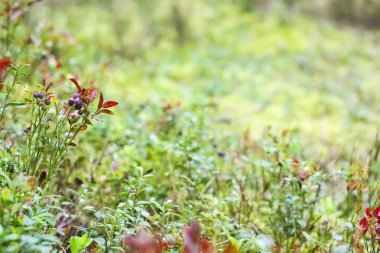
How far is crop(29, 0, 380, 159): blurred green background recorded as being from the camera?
13.8 ft

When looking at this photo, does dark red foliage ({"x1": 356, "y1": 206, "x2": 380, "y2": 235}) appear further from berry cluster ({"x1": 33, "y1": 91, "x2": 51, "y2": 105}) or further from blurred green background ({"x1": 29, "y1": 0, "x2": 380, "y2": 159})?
blurred green background ({"x1": 29, "y1": 0, "x2": 380, "y2": 159})

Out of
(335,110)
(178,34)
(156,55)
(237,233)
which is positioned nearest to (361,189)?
(237,233)

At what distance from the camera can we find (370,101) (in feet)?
16.5

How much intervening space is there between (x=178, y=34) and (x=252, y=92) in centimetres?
234

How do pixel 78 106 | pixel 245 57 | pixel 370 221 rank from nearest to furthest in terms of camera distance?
1. pixel 78 106
2. pixel 370 221
3. pixel 245 57

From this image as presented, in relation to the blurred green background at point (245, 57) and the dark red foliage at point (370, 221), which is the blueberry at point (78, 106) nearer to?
the dark red foliage at point (370, 221)

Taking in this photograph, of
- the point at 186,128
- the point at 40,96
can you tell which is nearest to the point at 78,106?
the point at 40,96

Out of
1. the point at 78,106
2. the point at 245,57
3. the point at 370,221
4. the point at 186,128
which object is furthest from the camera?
the point at 245,57

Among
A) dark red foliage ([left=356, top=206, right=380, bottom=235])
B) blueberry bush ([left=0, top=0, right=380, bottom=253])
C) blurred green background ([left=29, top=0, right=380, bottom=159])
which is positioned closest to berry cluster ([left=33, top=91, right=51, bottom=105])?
blueberry bush ([left=0, top=0, right=380, bottom=253])

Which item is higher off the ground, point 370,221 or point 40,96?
point 40,96

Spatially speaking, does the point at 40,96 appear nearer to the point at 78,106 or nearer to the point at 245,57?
the point at 78,106

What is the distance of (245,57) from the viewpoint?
254 inches

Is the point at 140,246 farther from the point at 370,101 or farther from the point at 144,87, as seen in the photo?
the point at 370,101

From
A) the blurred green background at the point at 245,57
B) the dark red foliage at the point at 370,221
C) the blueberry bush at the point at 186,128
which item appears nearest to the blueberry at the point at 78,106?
the blueberry bush at the point at 186,128
